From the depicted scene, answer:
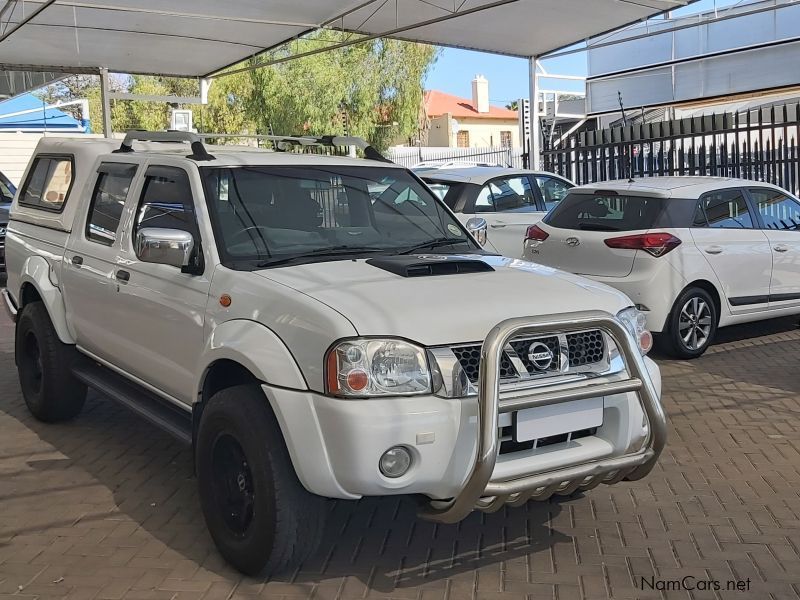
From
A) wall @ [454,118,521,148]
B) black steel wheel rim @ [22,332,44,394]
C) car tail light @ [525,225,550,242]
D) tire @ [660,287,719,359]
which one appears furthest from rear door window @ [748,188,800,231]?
wall @ [454,118,521,148]

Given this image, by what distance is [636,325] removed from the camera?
4262 millimetres

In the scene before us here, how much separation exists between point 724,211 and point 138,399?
5.92 meters

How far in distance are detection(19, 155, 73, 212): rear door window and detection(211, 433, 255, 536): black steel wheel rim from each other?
9.74ft

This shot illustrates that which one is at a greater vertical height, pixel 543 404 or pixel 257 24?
pixel 257 24

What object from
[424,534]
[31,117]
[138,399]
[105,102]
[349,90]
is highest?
[349,90]

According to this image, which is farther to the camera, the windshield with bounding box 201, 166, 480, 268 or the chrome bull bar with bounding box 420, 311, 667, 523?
the windshield with bounding box 201, 166, 480, 268

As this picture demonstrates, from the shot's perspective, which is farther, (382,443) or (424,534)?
(424,534)

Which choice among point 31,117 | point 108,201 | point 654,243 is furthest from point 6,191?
point 31,117

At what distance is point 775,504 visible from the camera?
4.82 meters

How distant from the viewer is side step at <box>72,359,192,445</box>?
463 centimetres

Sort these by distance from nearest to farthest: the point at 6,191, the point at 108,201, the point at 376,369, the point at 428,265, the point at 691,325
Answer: the point at 376,369, the point at 428,265, the point at 108,201, the point at 691,325, the point at 6,191

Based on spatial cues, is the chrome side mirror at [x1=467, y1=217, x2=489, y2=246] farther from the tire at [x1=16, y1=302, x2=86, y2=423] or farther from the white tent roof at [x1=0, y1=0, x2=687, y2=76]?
the white tent roof at [x1=0, y1=0, x2=687, y2=76]

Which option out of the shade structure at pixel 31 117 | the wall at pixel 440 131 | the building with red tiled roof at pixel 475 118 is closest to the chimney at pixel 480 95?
the building with red tiled roof at pixel 475 118

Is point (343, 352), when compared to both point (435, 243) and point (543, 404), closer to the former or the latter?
point (543, 404)
